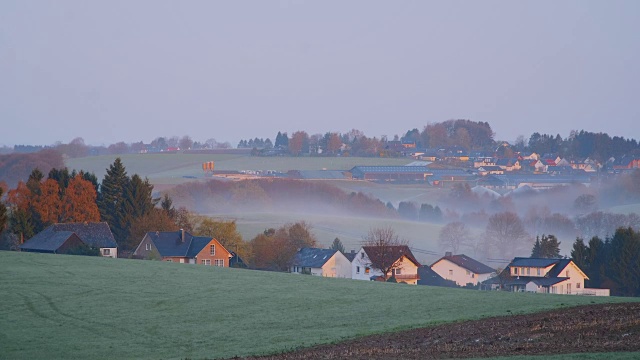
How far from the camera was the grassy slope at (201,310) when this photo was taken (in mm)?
33500

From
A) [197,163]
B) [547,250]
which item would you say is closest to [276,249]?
[547,250]

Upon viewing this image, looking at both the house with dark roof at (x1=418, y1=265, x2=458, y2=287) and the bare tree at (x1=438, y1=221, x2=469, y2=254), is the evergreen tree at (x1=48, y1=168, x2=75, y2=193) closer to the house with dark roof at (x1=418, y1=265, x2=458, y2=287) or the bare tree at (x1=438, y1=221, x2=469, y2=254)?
the house with dark roof at (x1=418, y1=265, x2=458, y2=287)

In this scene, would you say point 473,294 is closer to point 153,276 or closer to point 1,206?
point 153,276

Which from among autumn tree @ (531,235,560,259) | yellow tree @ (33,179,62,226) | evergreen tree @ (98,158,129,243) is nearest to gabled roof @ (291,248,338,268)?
evergreen tree @ (98,158,129,243)

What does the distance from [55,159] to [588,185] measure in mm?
103830

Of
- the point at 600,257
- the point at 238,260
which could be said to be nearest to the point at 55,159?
the point at 238,260

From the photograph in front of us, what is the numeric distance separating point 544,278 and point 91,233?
119 feet

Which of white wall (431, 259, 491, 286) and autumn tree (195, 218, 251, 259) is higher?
autumn tree (195, 218, 251, 259)

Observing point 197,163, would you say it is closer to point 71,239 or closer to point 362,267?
point 362,267

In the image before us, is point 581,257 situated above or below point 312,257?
above

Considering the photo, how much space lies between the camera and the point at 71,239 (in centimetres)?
7575

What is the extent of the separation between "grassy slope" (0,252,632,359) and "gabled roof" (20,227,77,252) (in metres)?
19.0

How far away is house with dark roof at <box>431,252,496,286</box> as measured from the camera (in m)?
83.9

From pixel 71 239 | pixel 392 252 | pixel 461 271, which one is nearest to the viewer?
pixel 71 239
